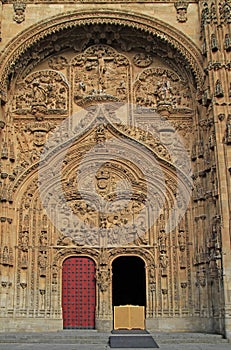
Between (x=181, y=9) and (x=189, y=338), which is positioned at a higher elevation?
(x=181, y=9)

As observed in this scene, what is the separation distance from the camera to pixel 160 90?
16.1 m

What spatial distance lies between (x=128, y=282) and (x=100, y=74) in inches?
275

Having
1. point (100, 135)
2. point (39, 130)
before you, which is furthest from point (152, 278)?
point (39, 130)

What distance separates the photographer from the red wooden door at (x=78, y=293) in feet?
47.5

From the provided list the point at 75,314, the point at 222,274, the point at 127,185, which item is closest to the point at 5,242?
the point at 75,314

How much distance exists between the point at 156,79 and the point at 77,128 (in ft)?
10.2

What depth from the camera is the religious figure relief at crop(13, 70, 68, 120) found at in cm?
1584

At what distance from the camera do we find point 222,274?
1283 centimetres

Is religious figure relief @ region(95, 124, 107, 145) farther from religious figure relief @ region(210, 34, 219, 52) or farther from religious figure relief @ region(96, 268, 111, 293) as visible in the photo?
religious figure relief @ region(210, 34, 219, 52)

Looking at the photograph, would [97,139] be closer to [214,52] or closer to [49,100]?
[49,100]

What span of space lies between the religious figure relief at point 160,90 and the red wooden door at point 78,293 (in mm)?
5376

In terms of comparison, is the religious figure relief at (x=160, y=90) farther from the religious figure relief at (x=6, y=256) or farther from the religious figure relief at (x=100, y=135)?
the religious figure relief at (x=6, y=256)

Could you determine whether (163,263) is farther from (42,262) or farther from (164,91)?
(164,91)

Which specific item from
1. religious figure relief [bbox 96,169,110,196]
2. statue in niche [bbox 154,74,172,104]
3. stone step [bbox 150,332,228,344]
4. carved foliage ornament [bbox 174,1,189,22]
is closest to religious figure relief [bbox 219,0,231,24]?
carved foliage ornament [bbox 174,1,189,22]
